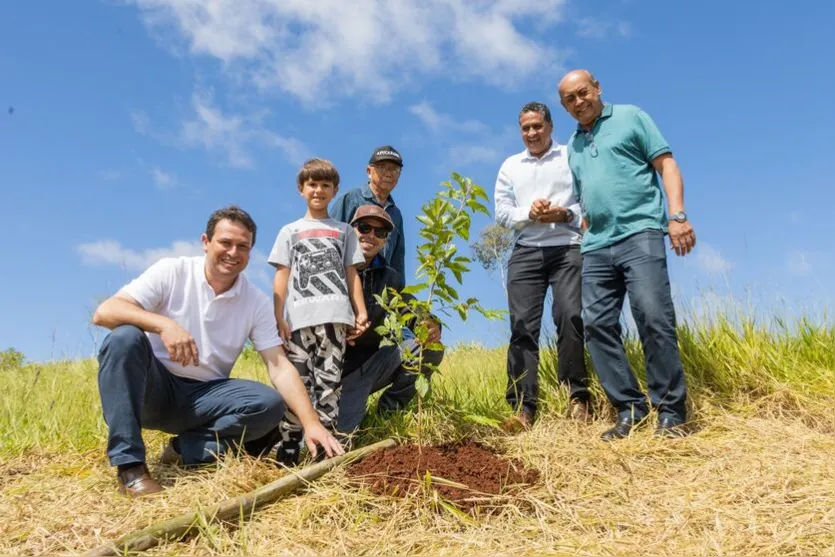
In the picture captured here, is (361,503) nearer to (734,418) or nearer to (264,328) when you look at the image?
(264,328)

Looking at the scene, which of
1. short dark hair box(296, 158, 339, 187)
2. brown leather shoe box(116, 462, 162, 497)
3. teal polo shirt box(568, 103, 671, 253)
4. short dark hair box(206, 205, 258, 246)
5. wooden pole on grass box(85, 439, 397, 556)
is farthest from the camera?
teal polo shirt box(568, 103, 671, 253)

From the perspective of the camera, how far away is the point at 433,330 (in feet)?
13.0

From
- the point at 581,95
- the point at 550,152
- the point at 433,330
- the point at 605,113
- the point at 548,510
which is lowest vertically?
the point at 548,510

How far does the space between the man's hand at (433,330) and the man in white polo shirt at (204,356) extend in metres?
0.89

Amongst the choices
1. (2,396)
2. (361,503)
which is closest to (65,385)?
(2,396)

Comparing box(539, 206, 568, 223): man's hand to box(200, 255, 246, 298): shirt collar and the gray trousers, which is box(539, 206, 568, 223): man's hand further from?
box(200, 255, 246, 298): shirt collar

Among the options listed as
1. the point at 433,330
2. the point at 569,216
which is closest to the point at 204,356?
the point at 433,330

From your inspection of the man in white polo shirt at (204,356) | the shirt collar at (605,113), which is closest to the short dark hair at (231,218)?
the man in white polo shirt at (204,356)

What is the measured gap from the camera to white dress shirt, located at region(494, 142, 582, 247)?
16.6 ft

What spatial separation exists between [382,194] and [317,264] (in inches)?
49.7

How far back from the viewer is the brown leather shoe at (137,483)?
145 inches

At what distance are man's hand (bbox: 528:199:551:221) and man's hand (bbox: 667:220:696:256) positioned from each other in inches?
36.2

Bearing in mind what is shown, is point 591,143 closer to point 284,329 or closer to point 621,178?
point 621,178

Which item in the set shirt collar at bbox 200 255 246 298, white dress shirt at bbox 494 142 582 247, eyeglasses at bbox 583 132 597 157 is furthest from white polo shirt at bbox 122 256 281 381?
eyeglasses at bbox 583 132 597 157
